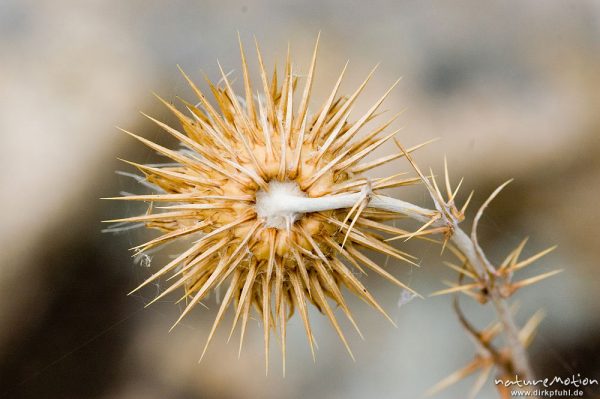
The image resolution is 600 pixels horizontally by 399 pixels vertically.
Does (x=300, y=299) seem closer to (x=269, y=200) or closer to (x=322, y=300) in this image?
(x=322, y=300)

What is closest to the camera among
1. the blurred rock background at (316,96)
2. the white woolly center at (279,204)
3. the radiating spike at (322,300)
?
the white woolly center at (279,204)

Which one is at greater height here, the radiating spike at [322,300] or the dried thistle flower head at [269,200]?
the dried thistle flower head at [269,200]

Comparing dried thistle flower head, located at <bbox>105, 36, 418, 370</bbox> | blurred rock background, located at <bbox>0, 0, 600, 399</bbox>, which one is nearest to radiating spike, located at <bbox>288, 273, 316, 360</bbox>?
dried thistle flower head, located at <bbox>105, 36, 418, 370</bbox>

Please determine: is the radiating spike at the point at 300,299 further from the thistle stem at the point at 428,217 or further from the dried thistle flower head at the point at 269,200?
the thistle stem at the point at 428,217

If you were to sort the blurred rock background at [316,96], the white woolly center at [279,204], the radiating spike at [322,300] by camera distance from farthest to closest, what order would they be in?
1. the blurred rock background at [316,96]
2. the radiating spike at [322,300]
3. the white woolly center at [279,204]

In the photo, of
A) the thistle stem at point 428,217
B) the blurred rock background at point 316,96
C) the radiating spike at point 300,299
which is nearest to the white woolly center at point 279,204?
the thistle stem at point 428,217

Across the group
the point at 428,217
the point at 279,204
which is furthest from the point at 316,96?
the point at 279,204

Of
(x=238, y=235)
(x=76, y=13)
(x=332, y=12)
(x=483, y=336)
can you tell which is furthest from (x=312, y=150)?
(x=76, y=13)

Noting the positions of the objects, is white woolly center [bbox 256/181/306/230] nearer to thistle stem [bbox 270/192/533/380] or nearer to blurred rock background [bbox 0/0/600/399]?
thistle stem [bbox 270/192/533/380]
